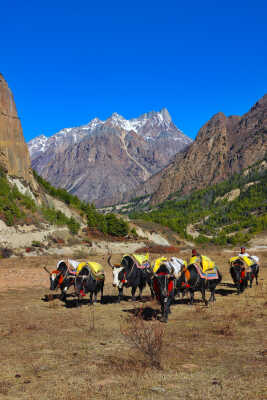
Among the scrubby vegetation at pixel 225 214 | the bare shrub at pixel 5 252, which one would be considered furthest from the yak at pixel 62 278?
the scrubby vegetation at pixel 225 214

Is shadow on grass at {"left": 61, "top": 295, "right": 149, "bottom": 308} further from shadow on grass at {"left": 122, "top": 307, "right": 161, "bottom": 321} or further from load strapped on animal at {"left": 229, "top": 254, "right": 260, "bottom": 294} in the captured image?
load strapped on animal at {"left": 229, "top": 254, "right": 260, "bottom": 294}

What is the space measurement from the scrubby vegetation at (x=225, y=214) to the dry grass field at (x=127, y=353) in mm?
79425

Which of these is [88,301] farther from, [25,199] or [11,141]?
[11,141]

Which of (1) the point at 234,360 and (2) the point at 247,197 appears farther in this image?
(2) the point at 247,197

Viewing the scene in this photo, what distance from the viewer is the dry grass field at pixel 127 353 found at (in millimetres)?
6473

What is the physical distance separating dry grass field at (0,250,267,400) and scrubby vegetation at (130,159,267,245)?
3127 inches

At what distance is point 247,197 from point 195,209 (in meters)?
28.8

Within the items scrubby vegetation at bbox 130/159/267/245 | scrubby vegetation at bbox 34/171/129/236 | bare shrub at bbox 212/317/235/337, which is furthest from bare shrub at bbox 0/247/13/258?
scrubby vegetation at bbox 130/159/267/245

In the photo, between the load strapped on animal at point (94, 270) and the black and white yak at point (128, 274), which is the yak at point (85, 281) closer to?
the load strapped on animal at point (94, 270)

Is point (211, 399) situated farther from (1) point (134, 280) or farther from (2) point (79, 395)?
(1) point (134, 280)

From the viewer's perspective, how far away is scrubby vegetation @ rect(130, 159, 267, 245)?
103812 millimetres

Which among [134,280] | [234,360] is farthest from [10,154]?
[234,360]

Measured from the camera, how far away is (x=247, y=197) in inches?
6152

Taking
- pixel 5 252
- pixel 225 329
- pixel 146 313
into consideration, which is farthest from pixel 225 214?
pixel 225 329
